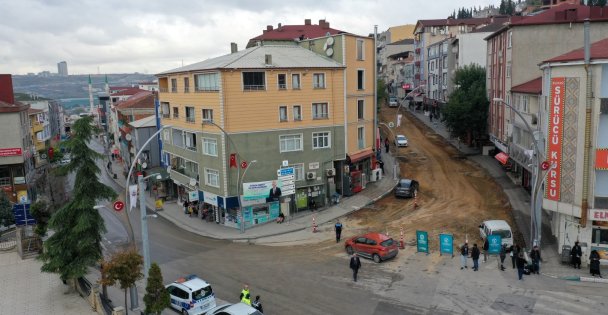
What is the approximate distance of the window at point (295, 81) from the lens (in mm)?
41625

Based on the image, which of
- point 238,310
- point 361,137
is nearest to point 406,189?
point 361,137

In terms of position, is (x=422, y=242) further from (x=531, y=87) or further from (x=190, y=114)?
(x=190, y=114)

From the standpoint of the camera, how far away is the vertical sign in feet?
90.9

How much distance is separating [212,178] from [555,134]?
2555cm

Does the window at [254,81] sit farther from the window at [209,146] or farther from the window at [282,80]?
the window at [209,146]

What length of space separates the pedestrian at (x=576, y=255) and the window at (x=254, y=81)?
979 inches

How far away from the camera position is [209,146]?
40.9 meters

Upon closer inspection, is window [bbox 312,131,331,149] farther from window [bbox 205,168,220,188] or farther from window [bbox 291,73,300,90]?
window [bbox 205,168,220,188]

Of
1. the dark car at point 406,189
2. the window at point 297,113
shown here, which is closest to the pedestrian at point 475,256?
the dark car at point 406,189

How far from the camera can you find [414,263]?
28.8 metres

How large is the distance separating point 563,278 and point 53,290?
27072 millimetres

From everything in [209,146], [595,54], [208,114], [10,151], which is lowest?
[10,151]

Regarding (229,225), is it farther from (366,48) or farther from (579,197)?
(579,197)

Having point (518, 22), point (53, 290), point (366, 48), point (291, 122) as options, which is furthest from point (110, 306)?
point (518, 22)
